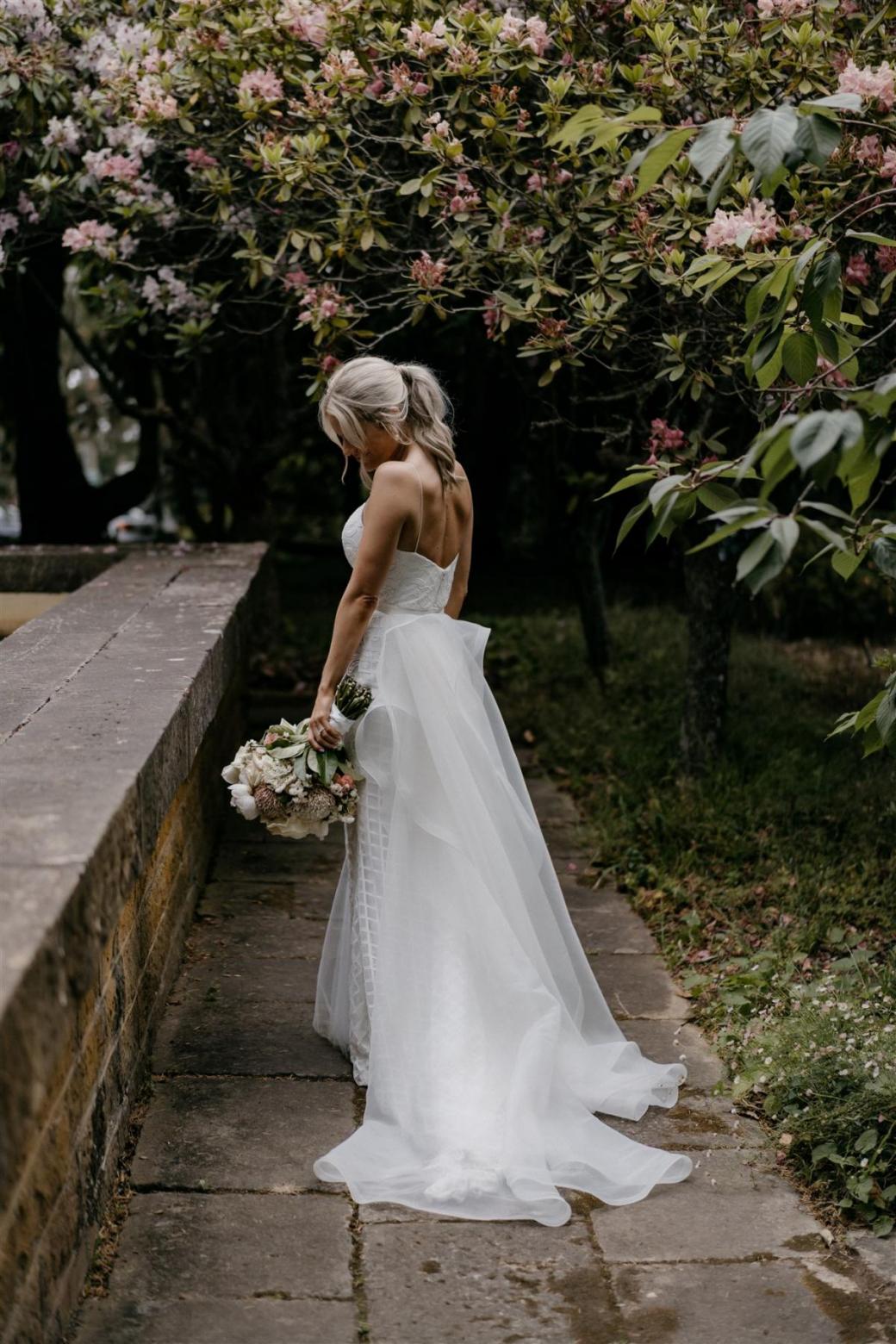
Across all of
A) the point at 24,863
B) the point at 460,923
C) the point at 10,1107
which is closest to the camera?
the point at 10,1107

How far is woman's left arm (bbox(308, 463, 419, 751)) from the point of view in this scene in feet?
13.2

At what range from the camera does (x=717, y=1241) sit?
334 cm

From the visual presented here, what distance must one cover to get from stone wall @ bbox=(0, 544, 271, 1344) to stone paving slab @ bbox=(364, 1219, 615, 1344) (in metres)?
0.69

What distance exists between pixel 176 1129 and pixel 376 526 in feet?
5.87

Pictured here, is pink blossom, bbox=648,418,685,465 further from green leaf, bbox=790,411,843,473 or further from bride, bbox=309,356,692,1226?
green leaf, bbox=790,411,843,473

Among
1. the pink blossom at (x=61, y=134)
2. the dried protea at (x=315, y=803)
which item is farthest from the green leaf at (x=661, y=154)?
the pink blossom at (x=61, y=134)

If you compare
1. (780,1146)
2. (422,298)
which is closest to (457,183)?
(422,298)

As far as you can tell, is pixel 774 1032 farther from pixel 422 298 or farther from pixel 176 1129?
pixel 422 298

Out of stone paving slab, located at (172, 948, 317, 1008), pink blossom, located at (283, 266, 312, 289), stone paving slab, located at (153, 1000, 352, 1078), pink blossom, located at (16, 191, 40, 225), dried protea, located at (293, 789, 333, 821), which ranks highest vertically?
pink blossom, located at (16, 191, 40, 225)

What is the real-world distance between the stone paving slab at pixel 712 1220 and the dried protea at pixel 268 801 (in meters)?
1.43

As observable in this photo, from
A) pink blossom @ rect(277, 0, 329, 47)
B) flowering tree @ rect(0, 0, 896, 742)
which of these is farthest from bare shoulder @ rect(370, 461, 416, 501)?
pink blossom @ rect(277, 0, 329, 47)

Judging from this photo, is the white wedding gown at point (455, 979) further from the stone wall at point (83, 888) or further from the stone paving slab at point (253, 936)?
Answer: the stone paving slab at point (253, 936)

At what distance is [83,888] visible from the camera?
2.45 m

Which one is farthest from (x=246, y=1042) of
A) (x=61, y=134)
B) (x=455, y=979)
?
(x=61, y=134)
